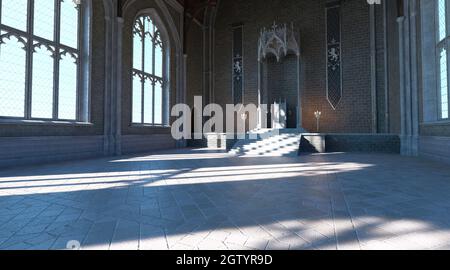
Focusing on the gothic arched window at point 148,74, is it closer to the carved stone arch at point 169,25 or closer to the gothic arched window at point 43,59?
the carved stone arch at point 169,25

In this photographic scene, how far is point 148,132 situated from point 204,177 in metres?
7.77

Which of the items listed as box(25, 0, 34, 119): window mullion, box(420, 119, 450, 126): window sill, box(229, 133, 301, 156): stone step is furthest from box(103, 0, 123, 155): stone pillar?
box(420, 119, 450, 126): window sill

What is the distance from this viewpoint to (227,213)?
2.63m

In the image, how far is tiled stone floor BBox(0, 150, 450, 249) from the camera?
1.94 metres

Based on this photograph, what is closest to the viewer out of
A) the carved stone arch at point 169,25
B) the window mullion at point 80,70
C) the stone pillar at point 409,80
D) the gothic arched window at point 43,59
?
the gothic arched window at point 43,59

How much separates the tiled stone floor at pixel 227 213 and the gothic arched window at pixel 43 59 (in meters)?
3.73

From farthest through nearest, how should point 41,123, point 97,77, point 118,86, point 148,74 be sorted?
point 148,74, point 118,86, point 97,77, point 41,123

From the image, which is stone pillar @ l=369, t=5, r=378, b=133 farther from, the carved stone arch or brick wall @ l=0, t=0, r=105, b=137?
brick wall @ l=0, t=0, r=105, b=137

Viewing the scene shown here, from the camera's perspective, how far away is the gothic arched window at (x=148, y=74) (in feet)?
37.4

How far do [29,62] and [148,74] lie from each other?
214 inches

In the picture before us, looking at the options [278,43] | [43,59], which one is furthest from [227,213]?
[278,43]

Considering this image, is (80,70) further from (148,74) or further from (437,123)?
(437,123)

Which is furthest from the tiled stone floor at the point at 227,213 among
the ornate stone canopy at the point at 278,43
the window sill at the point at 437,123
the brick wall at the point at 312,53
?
the ornate stone canopy at the point at 278,43
